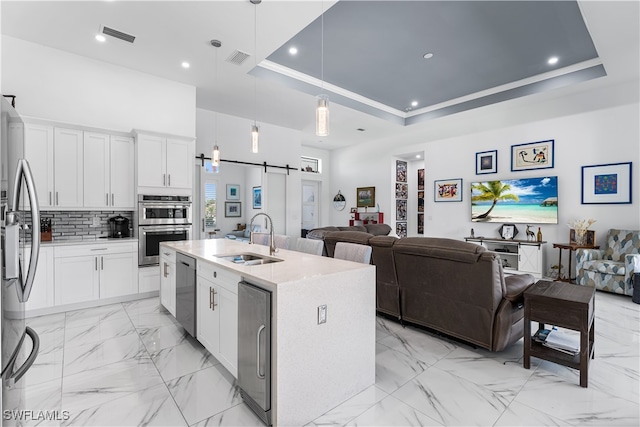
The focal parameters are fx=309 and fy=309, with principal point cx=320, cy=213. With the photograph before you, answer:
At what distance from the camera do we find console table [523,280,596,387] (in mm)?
2143

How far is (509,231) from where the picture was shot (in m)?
6.01

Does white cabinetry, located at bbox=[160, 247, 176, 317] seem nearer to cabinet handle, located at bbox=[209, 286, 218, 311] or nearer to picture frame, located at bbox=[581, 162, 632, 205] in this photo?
cabinet handle, located at bbox=[209, 286, 218, 311]

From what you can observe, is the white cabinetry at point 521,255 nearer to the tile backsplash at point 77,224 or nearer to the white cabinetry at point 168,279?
the white cabinetry at point 168,279

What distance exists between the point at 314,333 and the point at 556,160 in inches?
232

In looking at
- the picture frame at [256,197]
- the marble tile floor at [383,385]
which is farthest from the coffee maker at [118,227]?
the picture frame at [256,197]

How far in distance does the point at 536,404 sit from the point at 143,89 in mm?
5630

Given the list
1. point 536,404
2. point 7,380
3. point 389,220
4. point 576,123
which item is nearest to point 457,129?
point 576,123

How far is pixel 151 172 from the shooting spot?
4.34 metres

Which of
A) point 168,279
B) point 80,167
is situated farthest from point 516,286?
point 80,167

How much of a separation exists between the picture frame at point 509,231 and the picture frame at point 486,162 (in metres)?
1.15

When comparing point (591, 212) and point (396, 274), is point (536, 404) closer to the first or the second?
point (396, 274)

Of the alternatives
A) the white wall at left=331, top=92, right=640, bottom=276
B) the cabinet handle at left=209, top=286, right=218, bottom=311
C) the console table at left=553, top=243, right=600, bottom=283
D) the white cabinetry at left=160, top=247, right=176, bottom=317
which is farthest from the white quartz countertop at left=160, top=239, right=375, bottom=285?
the white wall at left=331, top=92, right=640, bottom=276

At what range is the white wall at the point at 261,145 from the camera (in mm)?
6148

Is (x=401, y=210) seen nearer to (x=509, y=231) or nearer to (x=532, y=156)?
(x=509, y=231)
